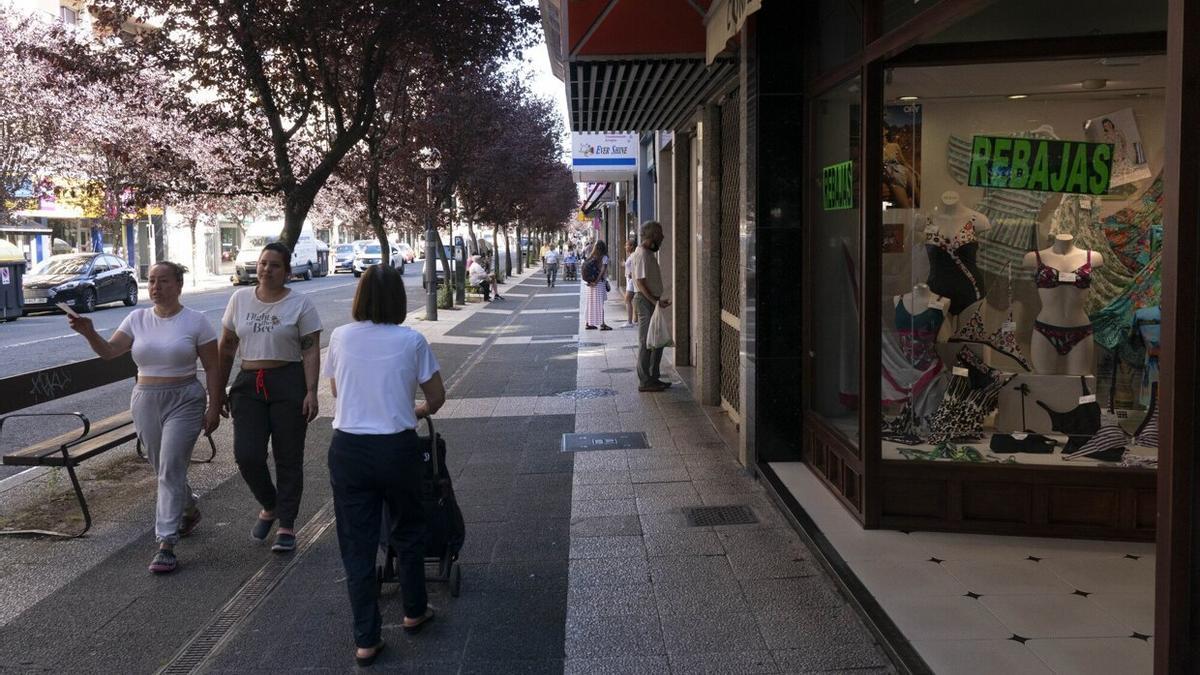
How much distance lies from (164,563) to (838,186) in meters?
4.48

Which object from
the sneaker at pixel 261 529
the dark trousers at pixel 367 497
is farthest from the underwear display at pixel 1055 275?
the sneaker at pixel 261 529

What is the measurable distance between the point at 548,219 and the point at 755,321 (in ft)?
189

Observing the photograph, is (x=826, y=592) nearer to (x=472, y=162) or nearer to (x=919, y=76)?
(x=919, y=76)

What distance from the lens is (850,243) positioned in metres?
6.54

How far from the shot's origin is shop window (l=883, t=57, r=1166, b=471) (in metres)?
6.09

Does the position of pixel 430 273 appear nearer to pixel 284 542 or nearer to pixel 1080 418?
pixel 284 542

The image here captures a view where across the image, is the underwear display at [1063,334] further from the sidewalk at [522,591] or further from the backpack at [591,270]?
the backpack at [591,270]

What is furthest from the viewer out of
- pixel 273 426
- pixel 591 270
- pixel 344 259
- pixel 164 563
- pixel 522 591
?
pixel 344 259

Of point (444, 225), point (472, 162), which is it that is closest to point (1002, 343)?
point (472, 162)

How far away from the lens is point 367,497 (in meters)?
4.46

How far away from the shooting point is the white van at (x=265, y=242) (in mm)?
46188

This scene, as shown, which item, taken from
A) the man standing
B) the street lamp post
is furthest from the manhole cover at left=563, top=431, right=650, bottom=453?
the street lamp post

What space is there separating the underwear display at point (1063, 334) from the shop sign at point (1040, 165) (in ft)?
2.67

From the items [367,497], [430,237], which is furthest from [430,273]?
[367,497]
